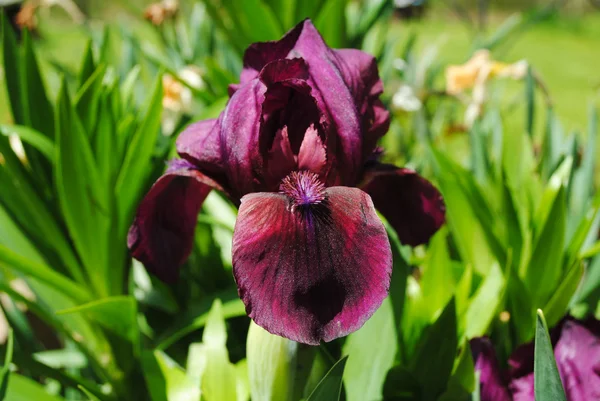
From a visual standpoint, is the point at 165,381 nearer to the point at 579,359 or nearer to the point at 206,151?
the point at 206,151

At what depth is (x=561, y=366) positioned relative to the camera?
636mm

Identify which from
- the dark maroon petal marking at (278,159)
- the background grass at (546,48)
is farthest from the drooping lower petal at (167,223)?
the background grass at (546,48)

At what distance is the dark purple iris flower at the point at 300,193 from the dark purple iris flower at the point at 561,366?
0.54 feet

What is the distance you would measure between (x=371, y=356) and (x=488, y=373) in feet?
0.44

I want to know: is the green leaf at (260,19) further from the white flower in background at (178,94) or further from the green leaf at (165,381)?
the green leaf at (165,381)

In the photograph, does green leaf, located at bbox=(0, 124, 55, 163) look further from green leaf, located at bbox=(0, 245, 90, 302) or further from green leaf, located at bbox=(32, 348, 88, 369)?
green leaf, located at bbox=(32, 348, 88, 369)

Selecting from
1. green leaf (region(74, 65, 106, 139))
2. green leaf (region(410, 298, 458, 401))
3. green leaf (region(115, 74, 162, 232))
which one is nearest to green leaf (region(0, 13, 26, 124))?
green leaf (region(74, 65, 106, 139))

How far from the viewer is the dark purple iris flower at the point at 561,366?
0.62m

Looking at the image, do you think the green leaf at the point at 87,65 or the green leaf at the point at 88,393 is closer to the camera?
the green leaf at the point at 88,393

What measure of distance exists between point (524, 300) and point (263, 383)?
401mm

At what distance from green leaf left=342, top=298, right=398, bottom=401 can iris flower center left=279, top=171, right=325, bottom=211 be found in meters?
0.26

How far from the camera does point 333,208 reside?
0.47 meters

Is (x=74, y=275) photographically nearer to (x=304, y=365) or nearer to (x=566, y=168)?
(x=304, y=365)

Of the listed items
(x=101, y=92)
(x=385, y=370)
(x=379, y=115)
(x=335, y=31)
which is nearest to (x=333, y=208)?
(x=379, y=115)
